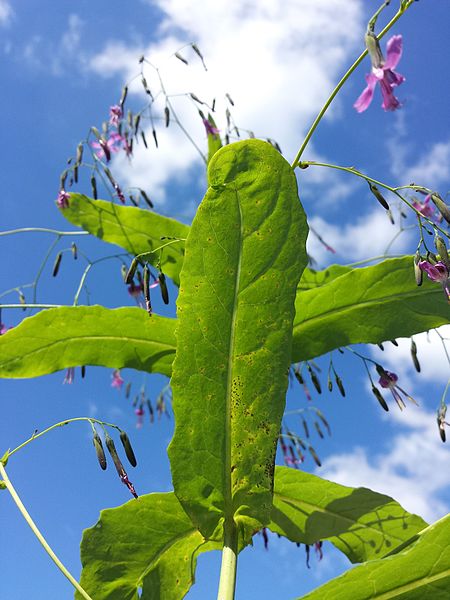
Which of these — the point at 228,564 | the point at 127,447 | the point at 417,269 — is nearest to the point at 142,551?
the point at 127,447

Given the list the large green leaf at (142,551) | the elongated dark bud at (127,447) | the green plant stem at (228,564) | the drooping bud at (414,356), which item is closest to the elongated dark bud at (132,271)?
the elongated dark bud at (127,447)

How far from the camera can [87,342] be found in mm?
1568

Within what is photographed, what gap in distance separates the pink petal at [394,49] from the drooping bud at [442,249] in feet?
1.26

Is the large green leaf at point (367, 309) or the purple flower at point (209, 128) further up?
the purple flower at point (209, 128)

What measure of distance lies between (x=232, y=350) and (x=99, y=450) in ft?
1.63

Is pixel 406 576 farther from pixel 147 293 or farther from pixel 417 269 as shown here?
pixel 147 293

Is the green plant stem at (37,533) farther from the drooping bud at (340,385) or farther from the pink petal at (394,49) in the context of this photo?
the pink petal at (394,49)

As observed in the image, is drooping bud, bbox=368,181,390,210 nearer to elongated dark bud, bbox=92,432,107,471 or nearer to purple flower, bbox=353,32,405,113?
purple flower, bbox=353,32,405,113

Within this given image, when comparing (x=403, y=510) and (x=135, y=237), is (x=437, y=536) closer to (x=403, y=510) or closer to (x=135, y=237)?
(x=403, y=510)

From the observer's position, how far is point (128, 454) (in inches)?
59.1

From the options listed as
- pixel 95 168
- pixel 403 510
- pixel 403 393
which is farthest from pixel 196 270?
pixel 95 168

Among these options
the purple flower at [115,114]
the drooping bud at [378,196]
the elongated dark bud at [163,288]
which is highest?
the purple flower at [115,114]

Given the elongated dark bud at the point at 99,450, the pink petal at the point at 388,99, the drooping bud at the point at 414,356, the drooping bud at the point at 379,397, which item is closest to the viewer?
the pink petal at the point at 388,99

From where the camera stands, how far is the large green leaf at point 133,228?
6.08ft
